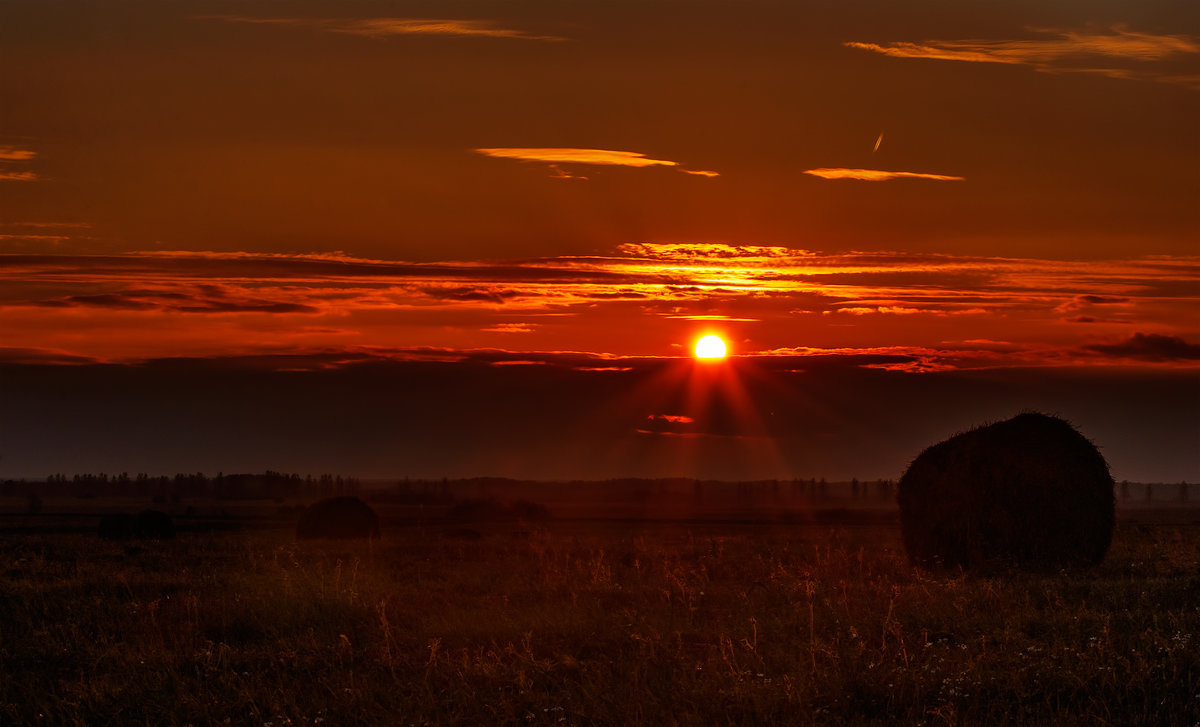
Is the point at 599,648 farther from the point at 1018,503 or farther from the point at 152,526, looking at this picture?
the point at 152,526

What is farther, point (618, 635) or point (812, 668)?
point (618, 635)

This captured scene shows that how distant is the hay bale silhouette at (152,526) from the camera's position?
134 ft

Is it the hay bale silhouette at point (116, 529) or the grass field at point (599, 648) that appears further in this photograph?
the hay bale silhouette at point (116, 529)

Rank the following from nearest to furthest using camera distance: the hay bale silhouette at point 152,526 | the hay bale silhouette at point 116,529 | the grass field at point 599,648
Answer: the grass field at point 599,648 → the hay bale silhouette at point 152,526 → the hay bale silhouette at point 116,529

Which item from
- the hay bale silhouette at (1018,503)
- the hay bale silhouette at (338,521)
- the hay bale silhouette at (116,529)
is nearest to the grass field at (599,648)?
the hay bale silhouette at (1018,503)

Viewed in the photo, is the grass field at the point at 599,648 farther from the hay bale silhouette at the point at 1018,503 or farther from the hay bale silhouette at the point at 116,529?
the hay bale silhouette at the point at 116,529

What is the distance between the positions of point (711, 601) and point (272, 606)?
5.57 meters

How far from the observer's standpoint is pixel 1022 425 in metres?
22.9

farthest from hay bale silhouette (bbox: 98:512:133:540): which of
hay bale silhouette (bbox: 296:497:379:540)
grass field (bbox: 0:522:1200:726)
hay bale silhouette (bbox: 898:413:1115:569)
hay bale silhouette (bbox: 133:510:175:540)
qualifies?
hay bale silhouette (bbox: 898:413:1115:569)

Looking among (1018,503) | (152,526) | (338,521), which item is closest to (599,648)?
(1018,503)

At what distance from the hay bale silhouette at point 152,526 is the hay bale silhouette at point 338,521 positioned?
551 centimetres

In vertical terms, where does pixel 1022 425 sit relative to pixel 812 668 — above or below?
above

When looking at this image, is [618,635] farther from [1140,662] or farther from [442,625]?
[1140,662]

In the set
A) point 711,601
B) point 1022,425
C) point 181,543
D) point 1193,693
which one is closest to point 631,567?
point 711,601
